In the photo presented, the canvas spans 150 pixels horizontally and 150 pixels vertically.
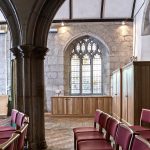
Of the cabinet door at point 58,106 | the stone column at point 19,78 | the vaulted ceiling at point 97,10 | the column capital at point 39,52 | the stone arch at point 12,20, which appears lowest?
the cabinet door at point 58,106

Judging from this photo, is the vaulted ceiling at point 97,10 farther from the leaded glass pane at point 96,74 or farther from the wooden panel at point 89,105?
the wooden panel at point 89,105

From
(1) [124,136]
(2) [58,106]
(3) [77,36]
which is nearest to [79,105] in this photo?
(2) [58,106]

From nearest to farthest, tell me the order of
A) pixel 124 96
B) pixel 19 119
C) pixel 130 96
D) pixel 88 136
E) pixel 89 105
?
pixel 88 136
pixel 19 119
pixel 130 96
pixel 124 96
pixel 89 105

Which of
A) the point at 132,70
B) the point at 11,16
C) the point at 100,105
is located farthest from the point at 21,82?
the point at 100,105

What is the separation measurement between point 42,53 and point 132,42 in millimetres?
7202

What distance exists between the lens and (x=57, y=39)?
11.9m

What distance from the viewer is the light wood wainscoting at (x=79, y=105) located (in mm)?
10672

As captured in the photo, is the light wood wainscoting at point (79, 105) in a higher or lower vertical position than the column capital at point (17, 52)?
lower

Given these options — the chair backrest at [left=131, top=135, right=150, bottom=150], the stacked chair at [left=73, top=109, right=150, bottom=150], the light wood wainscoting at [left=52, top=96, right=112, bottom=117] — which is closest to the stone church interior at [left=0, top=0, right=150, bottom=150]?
the light wood wainscoting at [left=52, top=96, right=112, bottom=117]

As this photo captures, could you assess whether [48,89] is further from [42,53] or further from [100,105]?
[42,53]

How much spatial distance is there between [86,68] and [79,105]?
7.28ft

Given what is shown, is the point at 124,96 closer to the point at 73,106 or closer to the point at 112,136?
the point at 73,106

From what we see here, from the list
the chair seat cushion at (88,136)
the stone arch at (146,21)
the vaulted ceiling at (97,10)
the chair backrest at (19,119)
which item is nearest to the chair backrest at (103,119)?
the chair seat cushion at (88,136)

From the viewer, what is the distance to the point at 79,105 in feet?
35.1
